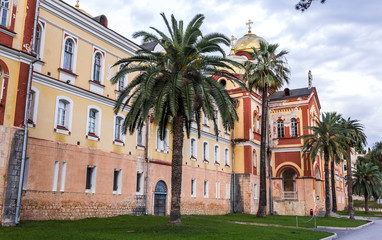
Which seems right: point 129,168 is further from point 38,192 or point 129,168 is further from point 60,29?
point 60,29

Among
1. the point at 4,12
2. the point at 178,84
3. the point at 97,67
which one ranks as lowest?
the point at 178,84

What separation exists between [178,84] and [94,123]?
787cm

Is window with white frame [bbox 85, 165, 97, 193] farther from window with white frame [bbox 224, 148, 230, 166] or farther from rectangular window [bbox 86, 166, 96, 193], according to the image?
window with white frame [bbox 224, 148, 230, 166]

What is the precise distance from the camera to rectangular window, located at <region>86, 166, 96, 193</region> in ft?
75.3

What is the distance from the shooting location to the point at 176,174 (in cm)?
1980

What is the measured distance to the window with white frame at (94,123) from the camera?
77.0 feet

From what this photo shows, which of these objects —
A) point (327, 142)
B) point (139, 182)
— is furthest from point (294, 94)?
point (139, 182)

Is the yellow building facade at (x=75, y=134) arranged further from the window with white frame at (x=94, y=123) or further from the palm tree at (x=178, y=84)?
the palm tree at (x=178, y=84)

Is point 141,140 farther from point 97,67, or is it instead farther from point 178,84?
point 178,84

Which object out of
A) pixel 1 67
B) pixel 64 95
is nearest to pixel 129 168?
pixel 64 95

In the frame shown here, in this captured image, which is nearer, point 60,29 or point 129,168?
point 60,29

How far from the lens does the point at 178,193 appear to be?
765 inches

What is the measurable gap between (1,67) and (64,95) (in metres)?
5.50

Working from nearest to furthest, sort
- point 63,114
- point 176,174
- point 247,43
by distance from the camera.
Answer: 1. point 176,174
2. point 63,114
3. point 247,43
